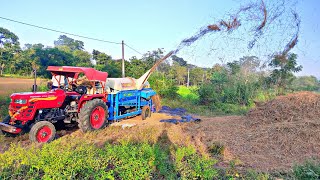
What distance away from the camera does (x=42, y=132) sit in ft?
19.9

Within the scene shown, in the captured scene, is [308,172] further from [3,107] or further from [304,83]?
[304,83]

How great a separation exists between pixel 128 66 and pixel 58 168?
735 inches

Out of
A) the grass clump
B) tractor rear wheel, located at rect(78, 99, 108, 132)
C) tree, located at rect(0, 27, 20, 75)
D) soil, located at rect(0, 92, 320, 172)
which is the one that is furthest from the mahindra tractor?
tree, located at rect(0, 27, 20, 75)

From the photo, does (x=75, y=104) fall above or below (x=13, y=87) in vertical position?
below

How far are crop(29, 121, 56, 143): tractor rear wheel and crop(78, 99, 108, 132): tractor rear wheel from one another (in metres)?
0.91

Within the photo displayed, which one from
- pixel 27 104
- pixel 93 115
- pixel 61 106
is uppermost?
pixel 27 104

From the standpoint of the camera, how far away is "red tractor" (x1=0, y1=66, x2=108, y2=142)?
6059 millimetres

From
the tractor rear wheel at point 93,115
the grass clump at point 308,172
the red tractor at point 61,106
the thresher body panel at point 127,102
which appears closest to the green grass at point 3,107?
the red tractor at point 61,106

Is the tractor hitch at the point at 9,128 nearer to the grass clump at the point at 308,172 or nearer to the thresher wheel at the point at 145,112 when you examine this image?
the thresher wheel at the point at 145,112

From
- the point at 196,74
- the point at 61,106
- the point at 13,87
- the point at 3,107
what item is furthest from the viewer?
the point at 196,74

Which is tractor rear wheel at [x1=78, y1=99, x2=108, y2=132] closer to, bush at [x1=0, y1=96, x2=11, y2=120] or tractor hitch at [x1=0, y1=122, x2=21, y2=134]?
tractor hitch at [x1=0, y1=122, x2=21, y2=134]

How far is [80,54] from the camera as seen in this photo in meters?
37.2

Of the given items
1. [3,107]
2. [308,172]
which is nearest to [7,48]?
[3,107]

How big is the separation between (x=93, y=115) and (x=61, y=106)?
930mm
